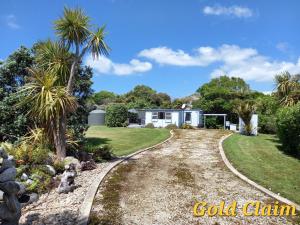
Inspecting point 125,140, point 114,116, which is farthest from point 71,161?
Answer: point 114,116

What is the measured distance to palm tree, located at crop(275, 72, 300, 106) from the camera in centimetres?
2202

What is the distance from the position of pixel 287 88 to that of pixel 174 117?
13436 millimetres

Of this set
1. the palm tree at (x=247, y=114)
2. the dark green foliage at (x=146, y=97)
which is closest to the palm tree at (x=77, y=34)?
the palm tree at (x=247, y=114)

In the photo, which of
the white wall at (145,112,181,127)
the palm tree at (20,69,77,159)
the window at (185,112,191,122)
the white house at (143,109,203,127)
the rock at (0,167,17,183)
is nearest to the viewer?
the rock at (0,167,17,183)

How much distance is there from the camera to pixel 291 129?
45.5 feet

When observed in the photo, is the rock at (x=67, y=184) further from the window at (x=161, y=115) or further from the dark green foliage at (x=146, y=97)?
the dark green foliage at (x=146, y=97)

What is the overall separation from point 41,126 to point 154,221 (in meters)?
6.73

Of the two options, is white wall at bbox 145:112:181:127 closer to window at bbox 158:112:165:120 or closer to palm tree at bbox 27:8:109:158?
window at bbox 158:112:165:120

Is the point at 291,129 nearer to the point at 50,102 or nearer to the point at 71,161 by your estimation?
the point at 71,161

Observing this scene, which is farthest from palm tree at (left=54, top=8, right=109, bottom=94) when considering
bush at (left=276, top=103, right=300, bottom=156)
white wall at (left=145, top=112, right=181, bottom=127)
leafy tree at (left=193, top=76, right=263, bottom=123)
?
leafy tree at (left=193, top=76, right=263, bottom=123)

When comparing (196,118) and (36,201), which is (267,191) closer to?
(36,201)

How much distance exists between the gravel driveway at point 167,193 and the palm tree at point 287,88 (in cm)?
1387

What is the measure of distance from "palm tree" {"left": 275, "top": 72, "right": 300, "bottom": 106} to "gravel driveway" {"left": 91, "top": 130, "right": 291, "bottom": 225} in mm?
13870

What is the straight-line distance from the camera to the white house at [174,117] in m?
33.3
